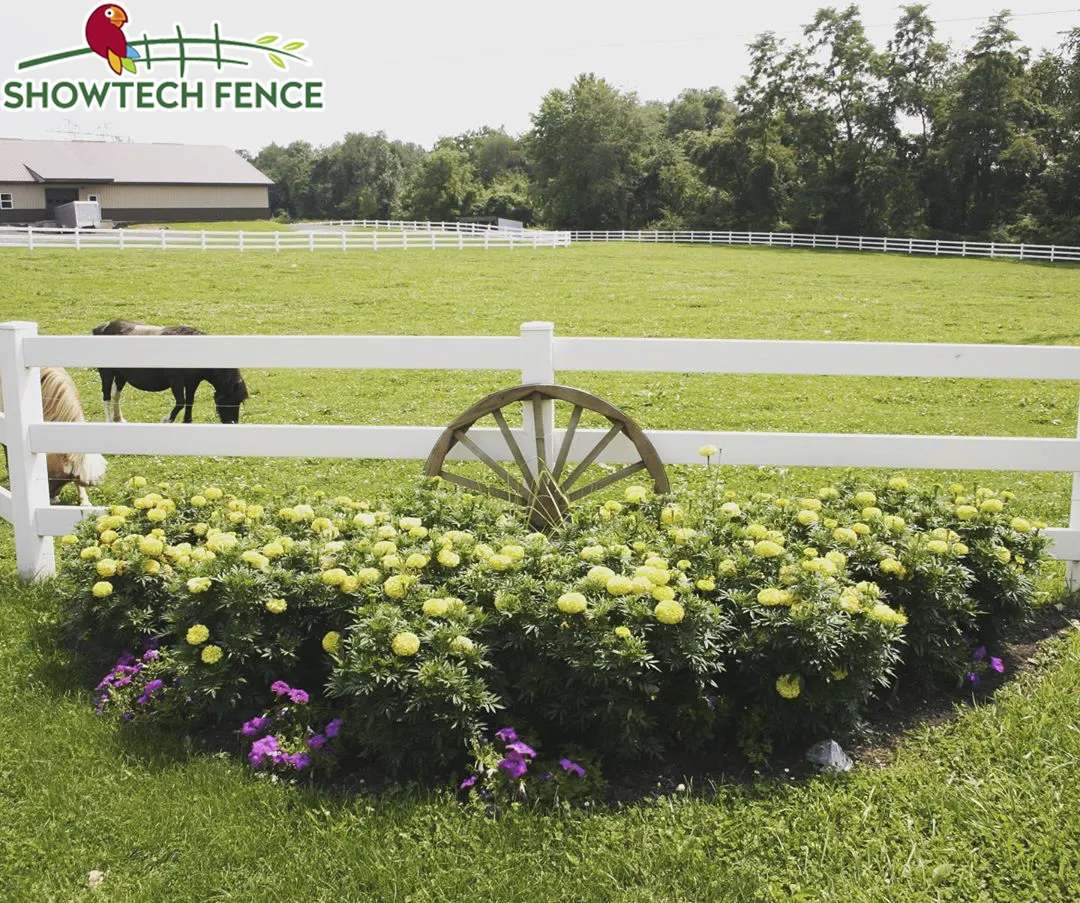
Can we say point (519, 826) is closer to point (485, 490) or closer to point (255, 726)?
point (255, 726)

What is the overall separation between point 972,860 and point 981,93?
63.4 meters

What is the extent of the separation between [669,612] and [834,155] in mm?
66444

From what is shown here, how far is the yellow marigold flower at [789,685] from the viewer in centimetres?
362

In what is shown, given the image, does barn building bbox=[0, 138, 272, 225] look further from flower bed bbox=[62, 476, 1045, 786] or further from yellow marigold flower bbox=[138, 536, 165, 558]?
flower bed bbox=[62, 476, 1045, 786]

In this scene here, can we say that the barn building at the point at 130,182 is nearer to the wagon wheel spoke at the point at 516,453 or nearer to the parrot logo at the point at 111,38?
the parrot logo at the point at 111,38

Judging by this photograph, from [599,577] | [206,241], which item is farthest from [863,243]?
[599,577]

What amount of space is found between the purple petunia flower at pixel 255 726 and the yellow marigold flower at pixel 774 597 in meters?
1.87

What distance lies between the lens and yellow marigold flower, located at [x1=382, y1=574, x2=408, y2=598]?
381 cm

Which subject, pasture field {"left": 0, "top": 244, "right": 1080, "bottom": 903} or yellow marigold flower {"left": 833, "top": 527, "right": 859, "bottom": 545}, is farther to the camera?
yellow marigold flower {"left": 833, "top": 527, "right": 859, "bottom": 545}

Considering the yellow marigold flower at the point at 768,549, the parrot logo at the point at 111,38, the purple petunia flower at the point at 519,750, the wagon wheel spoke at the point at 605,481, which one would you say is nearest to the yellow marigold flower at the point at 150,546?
the purple petunia flower at the point at 519,750

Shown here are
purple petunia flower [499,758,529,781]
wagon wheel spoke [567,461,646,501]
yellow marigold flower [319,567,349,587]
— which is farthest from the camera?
wagon wheel spoke [567,461,646,501]

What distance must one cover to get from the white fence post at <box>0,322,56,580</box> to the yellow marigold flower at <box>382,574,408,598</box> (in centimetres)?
284

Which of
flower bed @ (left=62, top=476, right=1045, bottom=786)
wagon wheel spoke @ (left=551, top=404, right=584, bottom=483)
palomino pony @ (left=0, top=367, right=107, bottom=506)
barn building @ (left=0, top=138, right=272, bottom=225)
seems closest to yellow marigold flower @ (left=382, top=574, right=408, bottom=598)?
flower bed @ (left=62, top=476, right=1045, bottom=786)

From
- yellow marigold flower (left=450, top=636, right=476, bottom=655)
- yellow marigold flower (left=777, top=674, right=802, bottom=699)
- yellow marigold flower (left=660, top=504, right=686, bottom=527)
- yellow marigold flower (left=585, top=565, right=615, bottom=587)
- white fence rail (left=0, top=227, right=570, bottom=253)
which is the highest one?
white fence rail (left=0, top=227, right=570, bottom=253)
